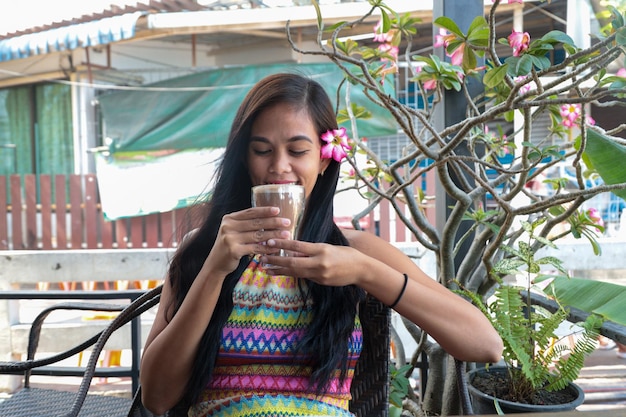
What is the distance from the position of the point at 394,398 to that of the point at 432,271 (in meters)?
2.18

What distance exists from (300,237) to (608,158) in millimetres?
937

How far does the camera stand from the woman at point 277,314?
1.42 metres

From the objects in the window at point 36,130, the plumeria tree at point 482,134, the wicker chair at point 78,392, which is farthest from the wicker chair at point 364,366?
the window at point 36,130

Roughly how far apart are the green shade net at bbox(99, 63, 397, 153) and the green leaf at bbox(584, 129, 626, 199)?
4791 millimetres

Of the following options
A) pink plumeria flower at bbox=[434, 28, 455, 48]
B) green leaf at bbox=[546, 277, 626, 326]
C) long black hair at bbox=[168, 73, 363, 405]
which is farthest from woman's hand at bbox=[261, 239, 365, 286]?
Answer: pink plumeria flower at bbox=[434, 28, 455, 48]

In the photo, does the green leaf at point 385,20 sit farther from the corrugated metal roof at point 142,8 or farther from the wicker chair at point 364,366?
the corrugated metal roof at point 142,8

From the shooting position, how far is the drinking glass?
1.20 meters

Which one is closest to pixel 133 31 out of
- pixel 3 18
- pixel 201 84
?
pixel 201 84

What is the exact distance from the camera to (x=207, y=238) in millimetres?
1670

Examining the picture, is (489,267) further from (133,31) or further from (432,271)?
(133,31)

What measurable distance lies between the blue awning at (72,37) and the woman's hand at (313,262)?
605 centimetres

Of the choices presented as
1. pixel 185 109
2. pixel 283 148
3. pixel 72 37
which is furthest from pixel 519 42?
pixel 72 37

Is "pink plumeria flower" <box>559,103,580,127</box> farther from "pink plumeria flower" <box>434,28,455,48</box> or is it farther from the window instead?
the window

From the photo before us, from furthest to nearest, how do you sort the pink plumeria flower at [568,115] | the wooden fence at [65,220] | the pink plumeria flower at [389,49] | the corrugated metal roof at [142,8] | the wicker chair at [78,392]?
the corrugated metal roof at [142,8], the wooden fence at [65,220], the pink plumeria flower at [389,49], the pink plumeria flower at [568,115], the wicker chair at [78,392]
